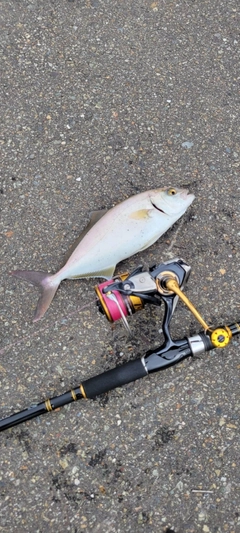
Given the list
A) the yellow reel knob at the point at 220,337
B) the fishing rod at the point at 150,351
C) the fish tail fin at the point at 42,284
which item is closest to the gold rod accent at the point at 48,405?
the fishing rod at the point at 150,351

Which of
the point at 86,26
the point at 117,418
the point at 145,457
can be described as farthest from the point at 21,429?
the point at 86,26

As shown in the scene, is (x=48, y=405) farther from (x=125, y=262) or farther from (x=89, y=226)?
(x=89, y=226)

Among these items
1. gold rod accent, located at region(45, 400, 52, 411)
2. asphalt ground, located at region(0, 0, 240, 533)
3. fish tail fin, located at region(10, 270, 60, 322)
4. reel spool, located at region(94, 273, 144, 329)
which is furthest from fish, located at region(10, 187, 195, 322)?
gold rod accent, located at region(45, 400, 52, 411)

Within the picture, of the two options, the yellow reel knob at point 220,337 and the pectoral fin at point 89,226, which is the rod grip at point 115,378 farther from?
the pectoral fin at point 89,226

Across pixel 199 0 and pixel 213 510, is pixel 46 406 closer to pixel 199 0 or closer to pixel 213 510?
pixel 213 510

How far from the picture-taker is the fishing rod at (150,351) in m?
2.51

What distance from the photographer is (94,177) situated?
3074mm

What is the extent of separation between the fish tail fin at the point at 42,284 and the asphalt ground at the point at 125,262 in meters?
0.09

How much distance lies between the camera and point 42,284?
278cm

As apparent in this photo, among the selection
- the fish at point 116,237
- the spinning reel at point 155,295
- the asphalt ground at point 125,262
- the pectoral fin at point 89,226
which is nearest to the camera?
the spinning reel at point 155,295

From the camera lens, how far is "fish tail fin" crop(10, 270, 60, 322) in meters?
2.77

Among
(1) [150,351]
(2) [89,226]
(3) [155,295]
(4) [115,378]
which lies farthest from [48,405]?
(2) [89,226]

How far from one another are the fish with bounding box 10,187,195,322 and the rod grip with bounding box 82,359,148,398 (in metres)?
0.51

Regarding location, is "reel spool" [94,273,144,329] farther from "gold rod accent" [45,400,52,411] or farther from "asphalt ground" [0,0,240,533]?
"gold rod accent" [45,400,52,411]
